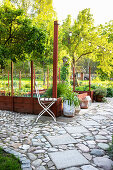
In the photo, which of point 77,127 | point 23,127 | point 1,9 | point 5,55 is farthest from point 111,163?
point 1,9

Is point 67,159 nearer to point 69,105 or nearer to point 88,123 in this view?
point 88,123

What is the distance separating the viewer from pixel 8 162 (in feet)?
7.29

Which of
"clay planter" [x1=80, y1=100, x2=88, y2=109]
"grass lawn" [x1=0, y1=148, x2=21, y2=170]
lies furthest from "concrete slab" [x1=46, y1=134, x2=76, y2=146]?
"clay planter" [x1=80, y1=100, x2=88, y2=109]

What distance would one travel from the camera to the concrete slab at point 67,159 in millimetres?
2324

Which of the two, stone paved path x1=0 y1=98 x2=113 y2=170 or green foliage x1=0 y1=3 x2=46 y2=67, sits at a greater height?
green foliage x1=0 y1=3 x2=46 y2=67

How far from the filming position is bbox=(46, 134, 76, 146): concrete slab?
315cm

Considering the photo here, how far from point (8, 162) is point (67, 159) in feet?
2.74

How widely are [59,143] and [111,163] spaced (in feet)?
3.38

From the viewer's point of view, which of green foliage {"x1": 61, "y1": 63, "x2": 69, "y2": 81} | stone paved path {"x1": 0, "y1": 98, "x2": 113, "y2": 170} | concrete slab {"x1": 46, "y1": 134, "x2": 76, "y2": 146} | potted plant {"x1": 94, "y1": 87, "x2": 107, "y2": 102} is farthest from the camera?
potted plant {"x1": 94, "y1": 87, "x2": 107, "y2": 102}

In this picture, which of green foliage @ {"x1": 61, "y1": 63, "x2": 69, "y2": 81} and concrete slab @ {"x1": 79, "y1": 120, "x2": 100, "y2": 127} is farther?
green foliage @ {"x1": 61, "y1": 63, "x2": 69, "y2": 81}

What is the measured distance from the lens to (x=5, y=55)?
3.77m

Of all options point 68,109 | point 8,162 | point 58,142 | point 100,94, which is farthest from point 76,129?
point 100,94

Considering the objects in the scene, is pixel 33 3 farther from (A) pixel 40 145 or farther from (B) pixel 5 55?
(A) pixel 40 145

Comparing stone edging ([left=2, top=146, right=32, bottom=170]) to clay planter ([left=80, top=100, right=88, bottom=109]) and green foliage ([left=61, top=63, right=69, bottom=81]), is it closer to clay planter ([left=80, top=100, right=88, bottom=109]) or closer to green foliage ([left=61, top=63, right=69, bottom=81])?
clay planter ([left=80, top=100, right=88, bottom=109])
